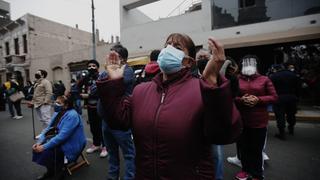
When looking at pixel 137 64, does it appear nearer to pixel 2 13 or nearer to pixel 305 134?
pixel 305 134

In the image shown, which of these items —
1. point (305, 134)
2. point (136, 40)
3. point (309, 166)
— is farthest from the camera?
point (136, 40)

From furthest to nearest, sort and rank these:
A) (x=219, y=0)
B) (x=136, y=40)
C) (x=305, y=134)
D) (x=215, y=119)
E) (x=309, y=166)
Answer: (x=136, y=40), (x=219, y=0), (x=305, y=134), (x=309, y=166), (x=215, y=119)

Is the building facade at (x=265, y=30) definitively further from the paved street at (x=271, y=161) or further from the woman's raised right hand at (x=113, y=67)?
the woman's raised right hand at (x=113, y=67)

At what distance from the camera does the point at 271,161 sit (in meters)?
3.85

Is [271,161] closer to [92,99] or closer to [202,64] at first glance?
[202,64]

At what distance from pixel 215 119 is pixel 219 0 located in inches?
415

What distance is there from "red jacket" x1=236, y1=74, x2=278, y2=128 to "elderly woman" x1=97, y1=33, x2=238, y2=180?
1.88 meters

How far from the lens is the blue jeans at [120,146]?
2.74m


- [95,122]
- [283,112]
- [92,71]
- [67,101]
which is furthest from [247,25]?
[67,101]

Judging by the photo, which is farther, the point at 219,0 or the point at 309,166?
the point at 219,0

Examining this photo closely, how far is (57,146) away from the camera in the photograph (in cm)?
325

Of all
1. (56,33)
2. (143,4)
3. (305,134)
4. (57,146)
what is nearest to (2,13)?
(56,33)

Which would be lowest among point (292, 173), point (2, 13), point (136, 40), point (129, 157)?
point (292, 173)

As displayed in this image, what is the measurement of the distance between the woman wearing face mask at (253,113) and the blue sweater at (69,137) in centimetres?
254
